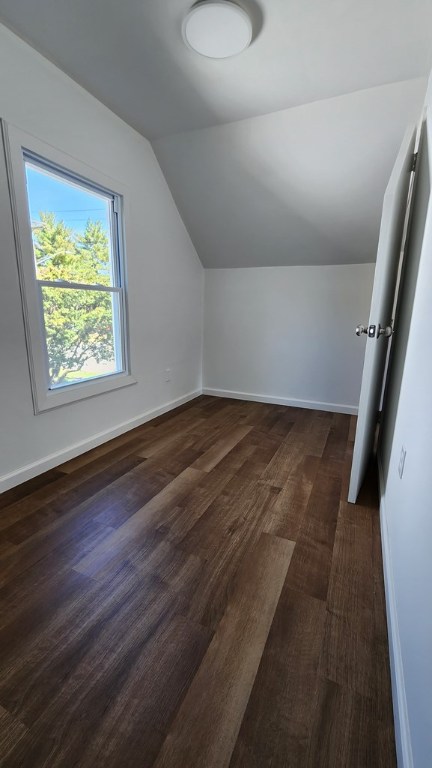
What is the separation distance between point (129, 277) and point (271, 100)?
1574 millimetres

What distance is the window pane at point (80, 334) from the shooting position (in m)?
2.10

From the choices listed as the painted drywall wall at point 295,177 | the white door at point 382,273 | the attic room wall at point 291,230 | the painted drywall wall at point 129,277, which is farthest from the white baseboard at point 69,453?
the painted drywall wall at point 295,177

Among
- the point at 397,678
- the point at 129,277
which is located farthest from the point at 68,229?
the point at 397,678

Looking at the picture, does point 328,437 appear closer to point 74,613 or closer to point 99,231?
point 74,613

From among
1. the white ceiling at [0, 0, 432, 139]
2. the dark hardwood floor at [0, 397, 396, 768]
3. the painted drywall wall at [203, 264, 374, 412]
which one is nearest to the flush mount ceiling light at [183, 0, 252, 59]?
the white ceiling at [0, 0, 432, 139]

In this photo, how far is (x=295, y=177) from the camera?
102 inches

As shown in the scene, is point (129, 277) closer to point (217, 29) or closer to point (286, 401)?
point (217, 29)

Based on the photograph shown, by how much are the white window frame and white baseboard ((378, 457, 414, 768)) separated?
2.07 m

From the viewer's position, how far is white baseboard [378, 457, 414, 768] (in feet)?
2.47

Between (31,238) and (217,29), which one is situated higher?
(217,29)

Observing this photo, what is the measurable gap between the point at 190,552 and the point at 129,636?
0.42 m

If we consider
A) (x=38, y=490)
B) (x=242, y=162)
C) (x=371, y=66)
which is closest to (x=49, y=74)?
(x=242, y=162)

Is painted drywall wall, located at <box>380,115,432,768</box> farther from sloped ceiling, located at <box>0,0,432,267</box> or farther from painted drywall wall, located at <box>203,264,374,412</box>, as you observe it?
painted drywall wall, located at <box>203,264,374,412</box>

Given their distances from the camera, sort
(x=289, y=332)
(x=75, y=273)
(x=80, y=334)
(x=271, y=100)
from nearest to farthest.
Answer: (x=271, y=100)
(x=75, y=273)
(x=80, y=334)
(x=289, y=332)
